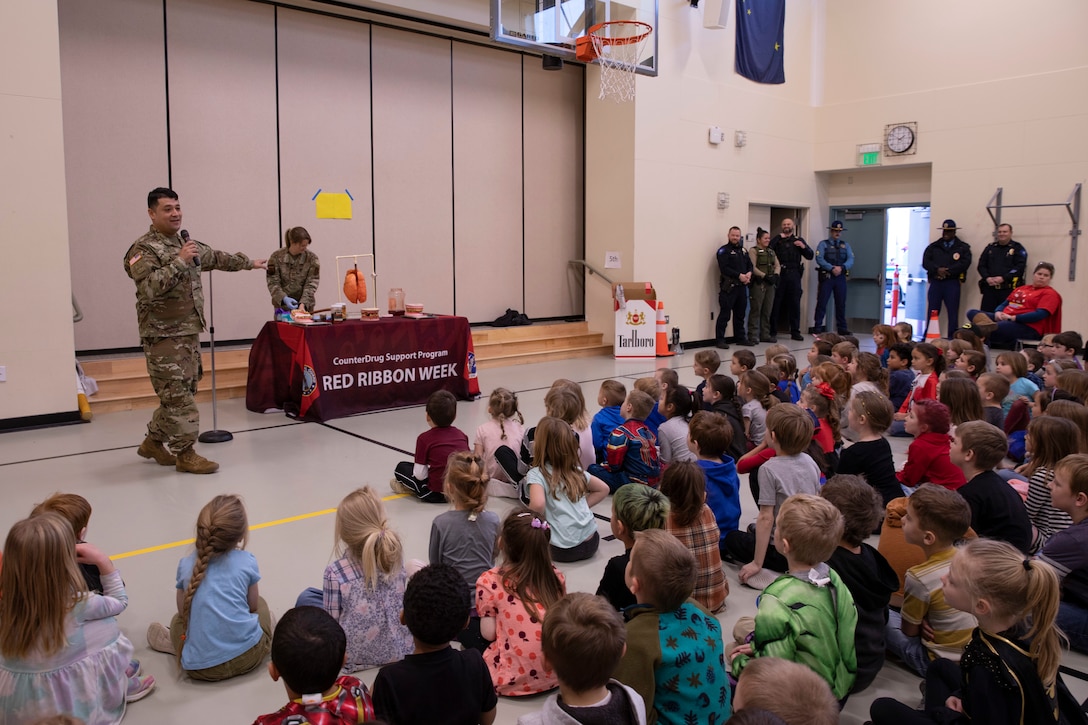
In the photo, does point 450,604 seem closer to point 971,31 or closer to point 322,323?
point 322,323

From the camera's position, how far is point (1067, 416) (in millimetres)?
3852

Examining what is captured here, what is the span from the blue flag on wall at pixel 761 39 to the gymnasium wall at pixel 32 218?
9.00 m

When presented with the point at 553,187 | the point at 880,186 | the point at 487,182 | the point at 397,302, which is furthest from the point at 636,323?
the point at 880,186

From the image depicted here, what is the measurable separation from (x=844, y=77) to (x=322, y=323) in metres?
9.98

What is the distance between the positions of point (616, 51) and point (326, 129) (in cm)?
372

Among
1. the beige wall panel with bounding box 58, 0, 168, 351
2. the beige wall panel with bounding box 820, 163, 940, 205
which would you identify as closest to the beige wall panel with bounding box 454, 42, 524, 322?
the beige wall panel with bounding box 58, 0, 168, 351

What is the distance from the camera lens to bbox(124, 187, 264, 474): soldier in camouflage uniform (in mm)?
5160

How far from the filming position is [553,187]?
1170 centimetres

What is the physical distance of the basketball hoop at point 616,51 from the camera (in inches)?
373

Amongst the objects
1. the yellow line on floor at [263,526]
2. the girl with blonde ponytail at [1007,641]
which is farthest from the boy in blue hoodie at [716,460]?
the yellow line on floor at [263,526]

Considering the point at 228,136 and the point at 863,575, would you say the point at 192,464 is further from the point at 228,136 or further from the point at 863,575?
the point at 228,136

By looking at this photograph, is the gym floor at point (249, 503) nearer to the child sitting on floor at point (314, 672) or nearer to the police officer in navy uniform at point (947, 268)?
the child sitting on floor at point (314, 672)

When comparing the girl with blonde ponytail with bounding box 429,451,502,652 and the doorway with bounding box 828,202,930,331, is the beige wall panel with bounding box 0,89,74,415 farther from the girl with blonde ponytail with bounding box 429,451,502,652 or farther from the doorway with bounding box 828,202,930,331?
the doorway with bounding box 828,202,930,331

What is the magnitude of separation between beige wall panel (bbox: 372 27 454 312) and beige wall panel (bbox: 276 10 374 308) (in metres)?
0.18
